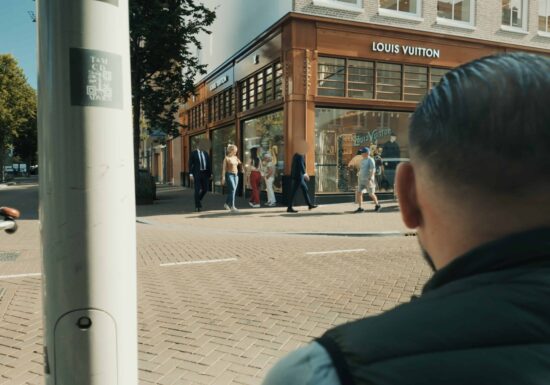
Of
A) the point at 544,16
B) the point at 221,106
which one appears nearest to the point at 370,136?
the point at 221,106

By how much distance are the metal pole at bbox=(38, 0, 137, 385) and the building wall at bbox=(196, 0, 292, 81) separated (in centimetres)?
1363

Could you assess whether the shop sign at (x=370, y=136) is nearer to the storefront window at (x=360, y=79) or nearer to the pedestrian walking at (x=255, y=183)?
the storefront window at (x=360, y=79)

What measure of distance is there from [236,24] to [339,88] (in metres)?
6.61

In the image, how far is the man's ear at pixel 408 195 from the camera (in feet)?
3.19

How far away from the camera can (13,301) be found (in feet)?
16.6

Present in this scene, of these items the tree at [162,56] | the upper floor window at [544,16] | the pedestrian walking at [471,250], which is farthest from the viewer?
the upper floor window at [544,16]

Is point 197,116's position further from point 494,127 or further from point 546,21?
point 494,127

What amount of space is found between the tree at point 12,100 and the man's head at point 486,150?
45481 mm

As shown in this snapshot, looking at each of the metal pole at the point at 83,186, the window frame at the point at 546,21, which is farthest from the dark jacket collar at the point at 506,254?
the window frame at the point at 546,21

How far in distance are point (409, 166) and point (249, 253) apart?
6.81m

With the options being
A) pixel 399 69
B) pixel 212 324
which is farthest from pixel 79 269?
pixel 399 69

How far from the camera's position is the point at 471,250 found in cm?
81

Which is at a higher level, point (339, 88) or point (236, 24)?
point (236, 24)

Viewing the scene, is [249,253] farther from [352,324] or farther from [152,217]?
[352,324]
